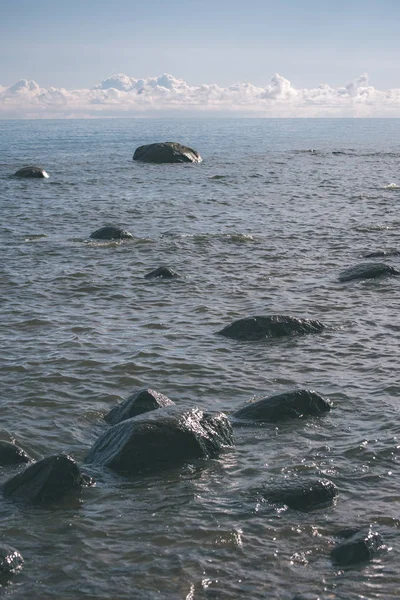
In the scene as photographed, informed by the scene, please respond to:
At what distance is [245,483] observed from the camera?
11.0m

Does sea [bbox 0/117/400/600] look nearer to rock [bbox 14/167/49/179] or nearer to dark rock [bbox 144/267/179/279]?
dark rock [bbox 144/267/179/279]

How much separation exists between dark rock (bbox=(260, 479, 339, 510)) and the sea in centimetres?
13

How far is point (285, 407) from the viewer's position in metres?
13.2

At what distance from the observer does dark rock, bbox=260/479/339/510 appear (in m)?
10.4

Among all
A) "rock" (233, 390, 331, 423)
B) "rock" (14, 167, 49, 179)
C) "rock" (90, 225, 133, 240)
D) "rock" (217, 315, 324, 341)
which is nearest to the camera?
"rock" (233, 390, 331, 423)

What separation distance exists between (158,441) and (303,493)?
7.32ft

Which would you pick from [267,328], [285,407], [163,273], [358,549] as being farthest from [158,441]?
[163,273]

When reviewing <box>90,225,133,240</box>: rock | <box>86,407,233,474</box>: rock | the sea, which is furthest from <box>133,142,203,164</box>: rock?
<box>86,407,233,474</box>: rock

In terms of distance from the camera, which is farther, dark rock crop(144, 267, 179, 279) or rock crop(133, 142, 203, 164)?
rock crop(133, 142, 203, 164)

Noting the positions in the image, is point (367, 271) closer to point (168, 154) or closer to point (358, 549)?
point (358, 549)

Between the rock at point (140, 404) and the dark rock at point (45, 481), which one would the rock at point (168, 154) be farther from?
the dark rock at point (45, 481)

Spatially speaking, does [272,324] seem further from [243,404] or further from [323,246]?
[323,246]

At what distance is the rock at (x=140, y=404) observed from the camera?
12.7 m

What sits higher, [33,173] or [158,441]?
[33,173]
